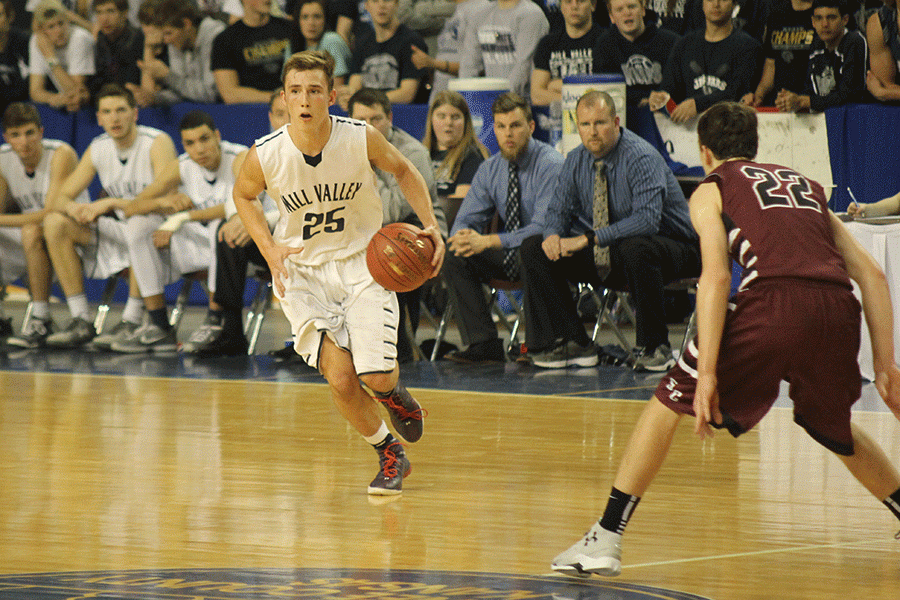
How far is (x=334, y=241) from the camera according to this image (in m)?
5.35

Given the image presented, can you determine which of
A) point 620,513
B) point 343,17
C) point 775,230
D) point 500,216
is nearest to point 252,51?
point 343,17

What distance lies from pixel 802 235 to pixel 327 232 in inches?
86.4

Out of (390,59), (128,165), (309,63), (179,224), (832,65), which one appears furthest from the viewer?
(390,59)

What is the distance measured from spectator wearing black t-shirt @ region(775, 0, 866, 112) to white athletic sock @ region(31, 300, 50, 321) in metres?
5.69

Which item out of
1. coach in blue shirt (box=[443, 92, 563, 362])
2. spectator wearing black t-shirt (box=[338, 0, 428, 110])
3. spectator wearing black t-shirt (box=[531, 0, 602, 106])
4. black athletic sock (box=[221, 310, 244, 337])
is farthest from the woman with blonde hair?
black athletic sock (box=[221, 310, 244, 337])

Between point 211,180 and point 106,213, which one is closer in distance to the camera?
point 211,180

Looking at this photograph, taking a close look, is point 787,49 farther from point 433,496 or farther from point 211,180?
point 433,496

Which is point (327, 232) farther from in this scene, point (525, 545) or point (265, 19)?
point (265, 19)

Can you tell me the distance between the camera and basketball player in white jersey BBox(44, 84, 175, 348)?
9.70 meters

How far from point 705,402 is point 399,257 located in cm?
186

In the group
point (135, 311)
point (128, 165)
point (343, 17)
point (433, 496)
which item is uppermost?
point (343, 17)

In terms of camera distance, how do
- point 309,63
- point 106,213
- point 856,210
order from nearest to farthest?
1. point 309,63
2. point 856,210
3. point 106,213

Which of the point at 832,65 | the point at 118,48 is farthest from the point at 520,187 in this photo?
the point at 118,48

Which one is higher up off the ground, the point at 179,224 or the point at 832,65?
the point at 832,65
